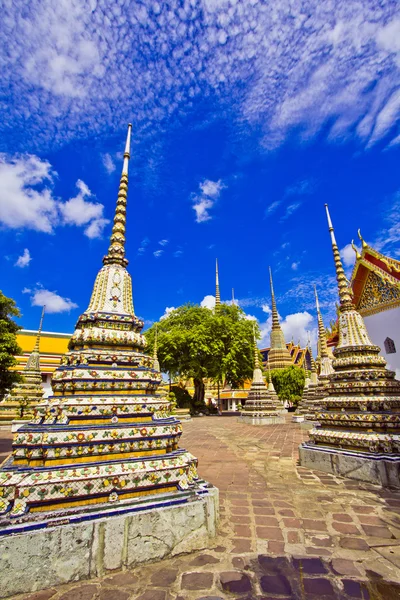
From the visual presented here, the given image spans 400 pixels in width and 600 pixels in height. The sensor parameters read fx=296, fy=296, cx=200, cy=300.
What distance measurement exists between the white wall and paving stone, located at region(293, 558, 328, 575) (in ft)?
49.2

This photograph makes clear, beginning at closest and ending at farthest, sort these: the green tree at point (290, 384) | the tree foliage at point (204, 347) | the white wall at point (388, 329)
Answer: the white wall at point (388, 329)
the tree foliage at point (204, 347)
the green tree at point (290, 384)

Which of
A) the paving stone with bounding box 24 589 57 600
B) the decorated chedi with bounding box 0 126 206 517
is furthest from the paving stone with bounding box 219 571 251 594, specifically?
the paving stone with bounding box 24 589 57 600

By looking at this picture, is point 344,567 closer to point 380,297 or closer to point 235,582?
point 235,582

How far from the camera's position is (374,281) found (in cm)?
1616

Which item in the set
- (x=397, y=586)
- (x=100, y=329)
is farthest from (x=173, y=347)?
(x=397, y=586)

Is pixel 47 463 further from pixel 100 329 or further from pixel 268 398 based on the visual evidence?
pixel 268 398

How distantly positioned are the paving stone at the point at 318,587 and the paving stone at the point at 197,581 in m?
0.76

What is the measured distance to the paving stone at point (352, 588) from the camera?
7.32ft

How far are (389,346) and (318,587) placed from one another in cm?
1576

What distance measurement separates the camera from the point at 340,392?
6266 mm

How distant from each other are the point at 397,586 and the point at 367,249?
17.2 meters

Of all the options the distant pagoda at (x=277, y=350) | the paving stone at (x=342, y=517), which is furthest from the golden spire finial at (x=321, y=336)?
the distant pagoda at (x=277, y=350)

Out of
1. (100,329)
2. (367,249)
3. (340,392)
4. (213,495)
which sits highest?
(367,249)

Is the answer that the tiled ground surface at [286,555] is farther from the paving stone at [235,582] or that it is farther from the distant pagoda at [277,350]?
the distant pagoda at [277,350]
